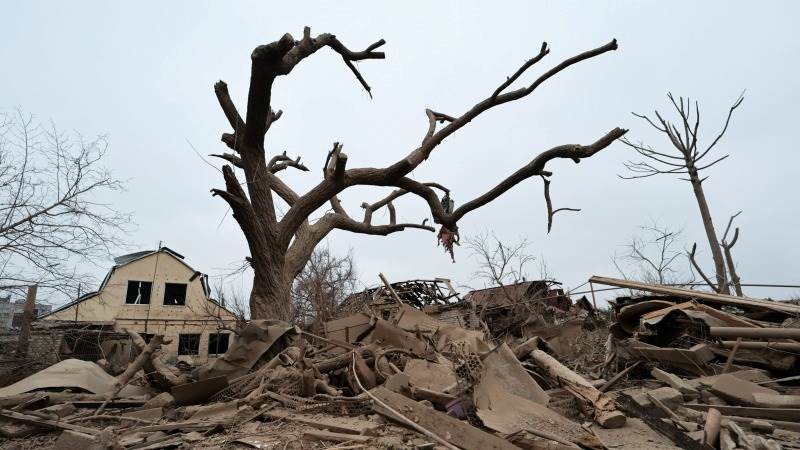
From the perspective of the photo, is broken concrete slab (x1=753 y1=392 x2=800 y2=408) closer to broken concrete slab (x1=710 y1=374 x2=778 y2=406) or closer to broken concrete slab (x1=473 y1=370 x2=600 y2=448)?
broken concrete slab (x1=710 y1=374 x2=778 y2=406)

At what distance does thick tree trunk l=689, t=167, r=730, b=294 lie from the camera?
35.8ft

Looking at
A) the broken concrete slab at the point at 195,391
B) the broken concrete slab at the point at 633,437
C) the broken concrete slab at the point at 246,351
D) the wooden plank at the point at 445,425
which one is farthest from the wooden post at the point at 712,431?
Result: the broken concrete slab at the point at 246,351

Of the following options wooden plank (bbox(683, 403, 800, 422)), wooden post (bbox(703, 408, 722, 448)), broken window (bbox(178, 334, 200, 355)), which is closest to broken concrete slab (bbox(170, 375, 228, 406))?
wooden post (bbox(703, 408, 722, 448))

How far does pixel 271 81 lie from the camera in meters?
6.59

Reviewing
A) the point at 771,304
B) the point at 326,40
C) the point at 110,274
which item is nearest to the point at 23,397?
the point at 326,40

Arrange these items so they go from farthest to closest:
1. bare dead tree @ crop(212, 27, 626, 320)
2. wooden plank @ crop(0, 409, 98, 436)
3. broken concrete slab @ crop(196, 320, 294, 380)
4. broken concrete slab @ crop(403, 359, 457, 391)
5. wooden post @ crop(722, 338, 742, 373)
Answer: bare dead tree @ crop(212, 27, 626, 320) < broken concrete slab @ crop(196, 320, 294, 380) < wooden post @ crop(722, 338, 742, 373) < broken concrete slab @ crop(403, 359, 457, 391) < wooden plank @ crop(0, 409, 98, 436)

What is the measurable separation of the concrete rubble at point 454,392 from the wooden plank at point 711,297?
0.8 inches

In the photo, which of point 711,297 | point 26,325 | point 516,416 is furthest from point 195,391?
point 26,325

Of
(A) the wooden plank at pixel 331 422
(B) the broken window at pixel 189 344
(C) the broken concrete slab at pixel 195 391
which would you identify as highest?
(B) the broken window at pixel 189 344

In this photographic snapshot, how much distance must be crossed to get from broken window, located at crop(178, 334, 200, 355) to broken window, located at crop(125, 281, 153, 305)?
274 centimetres

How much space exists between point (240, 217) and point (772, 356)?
712cm

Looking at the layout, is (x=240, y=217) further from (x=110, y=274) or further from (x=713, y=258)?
(x=110, y=274)

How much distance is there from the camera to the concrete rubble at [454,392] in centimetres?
304

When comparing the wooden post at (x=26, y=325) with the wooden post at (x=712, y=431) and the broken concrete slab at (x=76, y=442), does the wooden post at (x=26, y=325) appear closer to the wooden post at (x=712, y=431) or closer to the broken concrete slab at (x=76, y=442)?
the broken concrete slab at (x=76, y=442)
